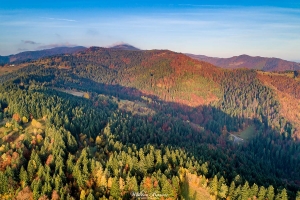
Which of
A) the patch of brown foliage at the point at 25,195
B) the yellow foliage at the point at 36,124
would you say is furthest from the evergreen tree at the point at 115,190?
the yellow foliage at the point at 36,124

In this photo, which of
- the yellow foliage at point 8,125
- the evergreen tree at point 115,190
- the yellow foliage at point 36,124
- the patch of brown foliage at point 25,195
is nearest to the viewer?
the evergreen tree at point 115,190

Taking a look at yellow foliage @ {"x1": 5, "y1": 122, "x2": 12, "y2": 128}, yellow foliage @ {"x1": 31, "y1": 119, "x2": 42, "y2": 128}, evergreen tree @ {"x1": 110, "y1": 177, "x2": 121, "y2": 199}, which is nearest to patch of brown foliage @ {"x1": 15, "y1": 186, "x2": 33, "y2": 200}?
evergreen tree @ {"x1": 110, "y1": 177, "x2": 121, "y2": 199}

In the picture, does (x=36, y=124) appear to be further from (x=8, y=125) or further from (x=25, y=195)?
(x=25, y=195)

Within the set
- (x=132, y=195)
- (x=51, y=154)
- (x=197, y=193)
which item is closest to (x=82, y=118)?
(x=51, y=154)

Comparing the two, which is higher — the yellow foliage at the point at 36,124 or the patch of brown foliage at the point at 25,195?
the yellow foliage at the point at 36,124

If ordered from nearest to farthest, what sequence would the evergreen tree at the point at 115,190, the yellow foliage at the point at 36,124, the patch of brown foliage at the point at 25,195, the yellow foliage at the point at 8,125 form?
the evergreen tree at the point at 115,190 → the patch of brown foliage at the point at 25,195 → the yellow foliage at the point at 8,125 → the yellow foliage at the point at 36,124

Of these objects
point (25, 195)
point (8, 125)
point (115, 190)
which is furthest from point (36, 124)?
point (115, 190)

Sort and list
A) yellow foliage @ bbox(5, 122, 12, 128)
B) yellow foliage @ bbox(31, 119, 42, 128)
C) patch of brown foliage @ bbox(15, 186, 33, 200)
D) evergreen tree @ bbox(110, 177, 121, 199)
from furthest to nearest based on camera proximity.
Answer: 1. yellow foliage @ bbox(31, 119, 42, 128)
2. yellow foliage @ bbox(5, 122, 12, 128)
3. patch of brown foliage @ bbox(15, 186, 33, 200)
4. evergreen tree @ bbox(110, 177, 121, 199)

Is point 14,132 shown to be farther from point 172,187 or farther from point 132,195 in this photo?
point 172,187

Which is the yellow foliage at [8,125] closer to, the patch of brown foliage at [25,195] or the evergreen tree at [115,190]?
the patch of brown foliage at [25,195]

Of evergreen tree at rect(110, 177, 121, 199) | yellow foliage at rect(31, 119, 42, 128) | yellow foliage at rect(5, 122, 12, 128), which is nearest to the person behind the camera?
evergreen tree at rect(110, 177, 121, 199)

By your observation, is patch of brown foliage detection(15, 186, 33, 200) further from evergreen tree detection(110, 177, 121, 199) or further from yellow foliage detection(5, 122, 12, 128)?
yellow foliage detection(5, 122, 12, 128)
